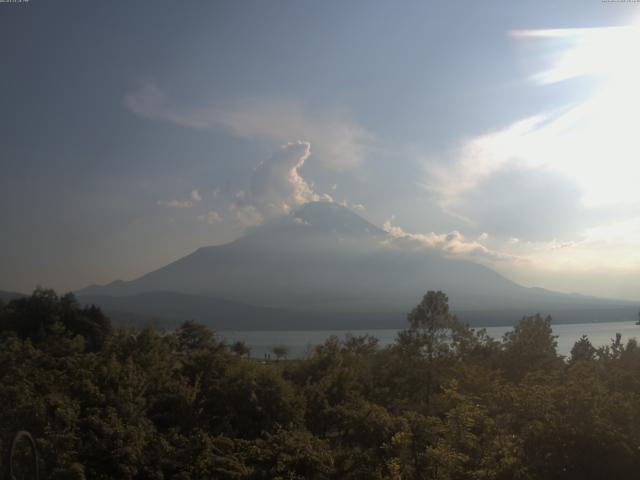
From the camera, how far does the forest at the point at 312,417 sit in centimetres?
801

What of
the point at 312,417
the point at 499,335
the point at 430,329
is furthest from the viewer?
the point at 499,335

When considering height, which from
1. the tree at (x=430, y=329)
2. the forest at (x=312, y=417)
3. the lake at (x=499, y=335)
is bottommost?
the lake at (x=499, y=335)

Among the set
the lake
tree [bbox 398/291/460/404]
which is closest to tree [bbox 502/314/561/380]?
tree [bbox 398/291/460/404]

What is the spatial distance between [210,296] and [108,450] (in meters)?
149

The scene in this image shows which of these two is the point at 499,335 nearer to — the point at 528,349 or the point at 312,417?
the point at 528,349

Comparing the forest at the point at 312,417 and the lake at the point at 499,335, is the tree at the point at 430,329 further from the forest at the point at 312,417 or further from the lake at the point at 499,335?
the lake at the point at 499,335

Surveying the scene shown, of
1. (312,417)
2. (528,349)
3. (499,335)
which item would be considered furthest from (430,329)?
(499,335)

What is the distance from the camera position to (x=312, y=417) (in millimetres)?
11773

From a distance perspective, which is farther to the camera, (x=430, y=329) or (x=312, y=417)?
(x=430, y=329)

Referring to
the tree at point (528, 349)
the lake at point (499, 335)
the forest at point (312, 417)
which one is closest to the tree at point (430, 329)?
the forest at point (312, 417)

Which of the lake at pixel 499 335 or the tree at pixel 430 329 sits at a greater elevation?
the tree at pixel 430 329

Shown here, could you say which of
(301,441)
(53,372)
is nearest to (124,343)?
(53,372)

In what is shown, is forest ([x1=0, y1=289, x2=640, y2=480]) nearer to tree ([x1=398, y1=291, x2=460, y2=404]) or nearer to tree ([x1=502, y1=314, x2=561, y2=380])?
tree ([x1=502, y1=314, x2=561, y2=380])

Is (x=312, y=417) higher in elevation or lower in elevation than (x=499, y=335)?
higher
